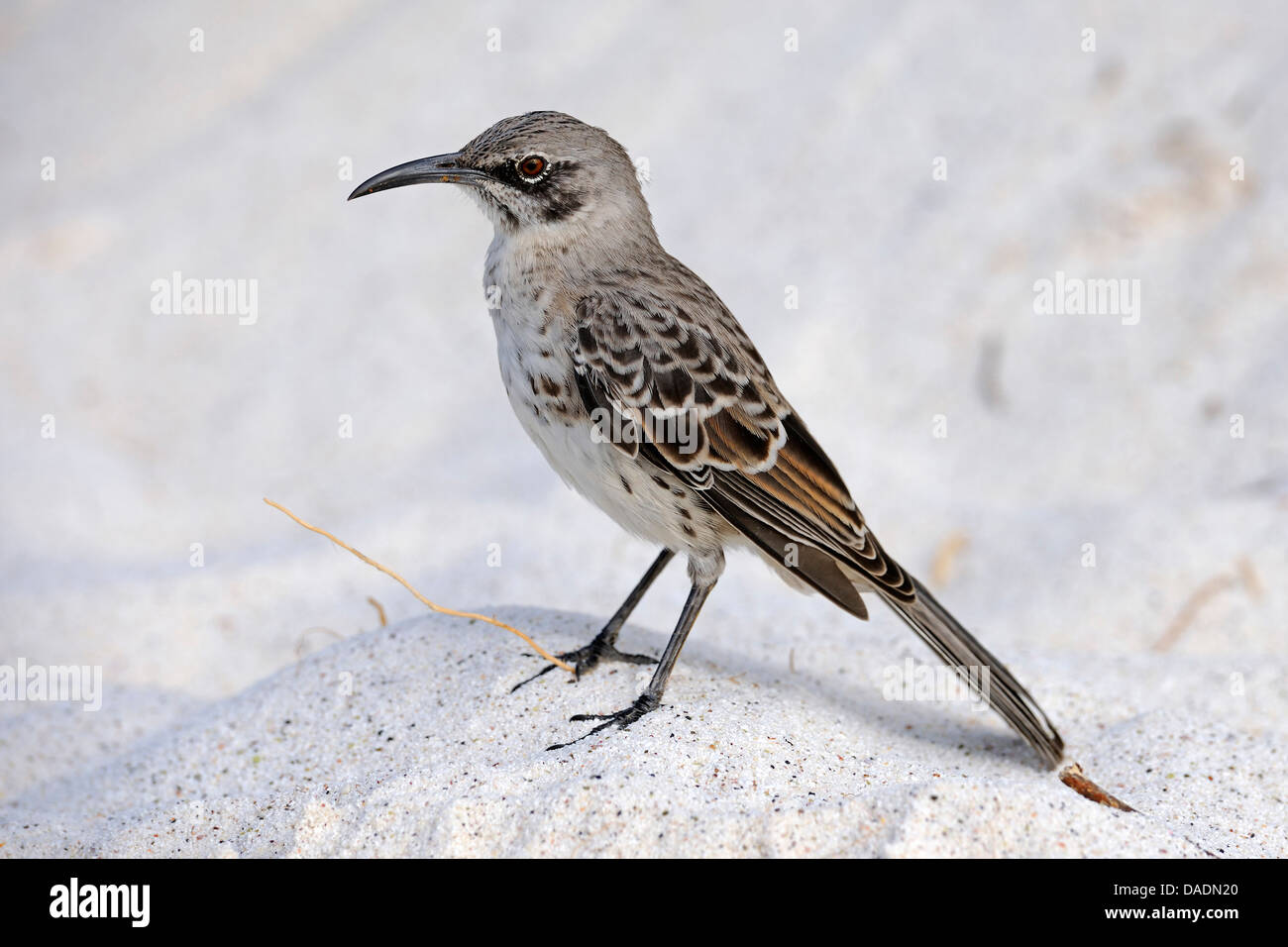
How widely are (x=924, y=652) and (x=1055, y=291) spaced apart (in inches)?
113

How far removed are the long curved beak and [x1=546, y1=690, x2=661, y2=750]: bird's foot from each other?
1694 millimetres

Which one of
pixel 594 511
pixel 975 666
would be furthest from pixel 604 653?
pixel 594 511

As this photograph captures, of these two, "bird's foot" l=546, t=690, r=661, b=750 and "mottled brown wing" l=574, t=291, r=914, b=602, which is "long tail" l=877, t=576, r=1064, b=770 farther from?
"bird's foot" l=546, t=690, r=661, b=750

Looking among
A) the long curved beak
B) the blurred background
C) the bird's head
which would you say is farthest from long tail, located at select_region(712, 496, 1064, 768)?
the long curved beak

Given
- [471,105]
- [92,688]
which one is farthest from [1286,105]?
[92,688]

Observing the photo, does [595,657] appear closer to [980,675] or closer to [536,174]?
[980,675]

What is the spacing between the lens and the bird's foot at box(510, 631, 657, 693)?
3965 mm

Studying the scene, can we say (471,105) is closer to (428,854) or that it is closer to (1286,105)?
(1286,105)

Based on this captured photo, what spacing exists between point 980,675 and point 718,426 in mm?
1162

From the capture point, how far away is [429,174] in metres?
4.04

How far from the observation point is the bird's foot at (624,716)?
3.52 m

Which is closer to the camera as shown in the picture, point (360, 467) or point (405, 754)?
point (405, 754)

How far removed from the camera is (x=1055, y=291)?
696cm

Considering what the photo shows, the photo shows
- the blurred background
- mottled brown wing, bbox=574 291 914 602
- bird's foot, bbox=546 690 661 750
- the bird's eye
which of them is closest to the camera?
bird's foot, bbox=546 690 661 750
